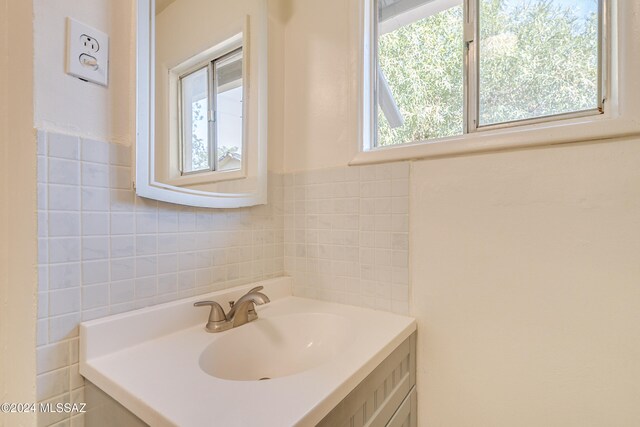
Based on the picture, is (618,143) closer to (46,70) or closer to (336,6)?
(336,6)

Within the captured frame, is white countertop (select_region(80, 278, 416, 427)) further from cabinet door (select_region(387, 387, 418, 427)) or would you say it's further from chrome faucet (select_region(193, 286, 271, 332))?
cabinet door (select_region(387, 387, 418, 427))

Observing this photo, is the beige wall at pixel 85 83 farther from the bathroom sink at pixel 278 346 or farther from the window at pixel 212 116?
the bathroom sink at pixel 278 346

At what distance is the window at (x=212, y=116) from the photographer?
89 centimetres

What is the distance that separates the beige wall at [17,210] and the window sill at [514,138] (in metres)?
0.89

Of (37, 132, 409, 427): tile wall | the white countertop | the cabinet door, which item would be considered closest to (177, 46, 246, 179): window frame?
(37, 132, 409, 427): tile wall

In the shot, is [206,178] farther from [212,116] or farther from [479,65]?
[479,65]

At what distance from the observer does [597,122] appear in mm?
689

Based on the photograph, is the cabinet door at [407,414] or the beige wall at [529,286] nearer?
the beige wall at [529,286]

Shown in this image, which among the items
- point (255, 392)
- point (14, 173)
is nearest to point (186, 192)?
point (14, 173)

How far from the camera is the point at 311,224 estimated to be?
45.6 inches

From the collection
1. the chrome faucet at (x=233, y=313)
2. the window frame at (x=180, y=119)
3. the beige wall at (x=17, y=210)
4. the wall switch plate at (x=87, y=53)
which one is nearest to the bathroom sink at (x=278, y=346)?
the chrome faucet at (x=233, y=313)

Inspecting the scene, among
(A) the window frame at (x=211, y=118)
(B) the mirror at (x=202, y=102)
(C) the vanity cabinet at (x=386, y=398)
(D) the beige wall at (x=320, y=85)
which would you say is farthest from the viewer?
(D) the beige wall at (x=320, y=85)

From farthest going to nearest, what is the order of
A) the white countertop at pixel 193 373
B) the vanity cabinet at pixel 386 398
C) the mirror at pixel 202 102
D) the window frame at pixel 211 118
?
the window frame at pixel 211 118 < the mirror at pixel 202 102 < the vanity cabinet at pixel 386 398 < the white countertop at pixel 193 373

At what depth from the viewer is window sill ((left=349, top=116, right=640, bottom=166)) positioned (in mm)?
678
